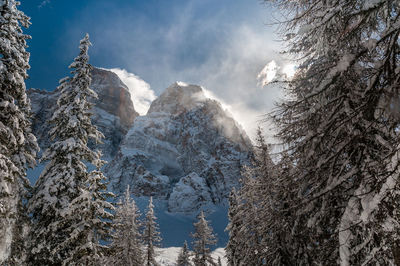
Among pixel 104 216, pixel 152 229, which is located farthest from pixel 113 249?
pixel 152 229

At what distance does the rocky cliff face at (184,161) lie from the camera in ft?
511

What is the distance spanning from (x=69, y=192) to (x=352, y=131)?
1072 centimetres

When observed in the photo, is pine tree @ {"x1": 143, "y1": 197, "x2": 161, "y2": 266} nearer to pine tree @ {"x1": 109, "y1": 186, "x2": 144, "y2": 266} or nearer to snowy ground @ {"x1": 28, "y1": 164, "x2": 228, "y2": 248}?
pine tree @ {"x1": 109, "y1": 186, "x2": 144, "y2": 266}

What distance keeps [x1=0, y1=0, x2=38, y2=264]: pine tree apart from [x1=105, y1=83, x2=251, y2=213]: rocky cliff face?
5501 inches

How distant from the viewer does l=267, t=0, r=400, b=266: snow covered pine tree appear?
107 inches

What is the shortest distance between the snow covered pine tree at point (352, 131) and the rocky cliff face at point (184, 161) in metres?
146

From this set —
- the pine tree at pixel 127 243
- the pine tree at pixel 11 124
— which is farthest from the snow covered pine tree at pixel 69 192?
the pine tree at pixel 127 243

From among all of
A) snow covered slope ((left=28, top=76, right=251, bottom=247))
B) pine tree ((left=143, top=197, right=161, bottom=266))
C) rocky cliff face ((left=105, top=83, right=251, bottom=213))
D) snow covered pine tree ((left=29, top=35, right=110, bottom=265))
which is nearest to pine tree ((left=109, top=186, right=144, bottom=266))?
pine tree ((left=143, top=197, right=161, bottom=266))

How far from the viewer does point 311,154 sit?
4.13m

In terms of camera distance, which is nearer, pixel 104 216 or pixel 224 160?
pixel 104 216

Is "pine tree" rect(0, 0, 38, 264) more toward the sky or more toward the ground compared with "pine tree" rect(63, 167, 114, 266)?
more toward the sky

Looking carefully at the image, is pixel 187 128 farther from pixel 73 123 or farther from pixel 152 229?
pixel 73 123

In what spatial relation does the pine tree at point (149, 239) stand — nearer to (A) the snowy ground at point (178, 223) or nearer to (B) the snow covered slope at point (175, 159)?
(A) the snowy ground at point (178, 223)

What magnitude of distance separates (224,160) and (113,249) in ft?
542
